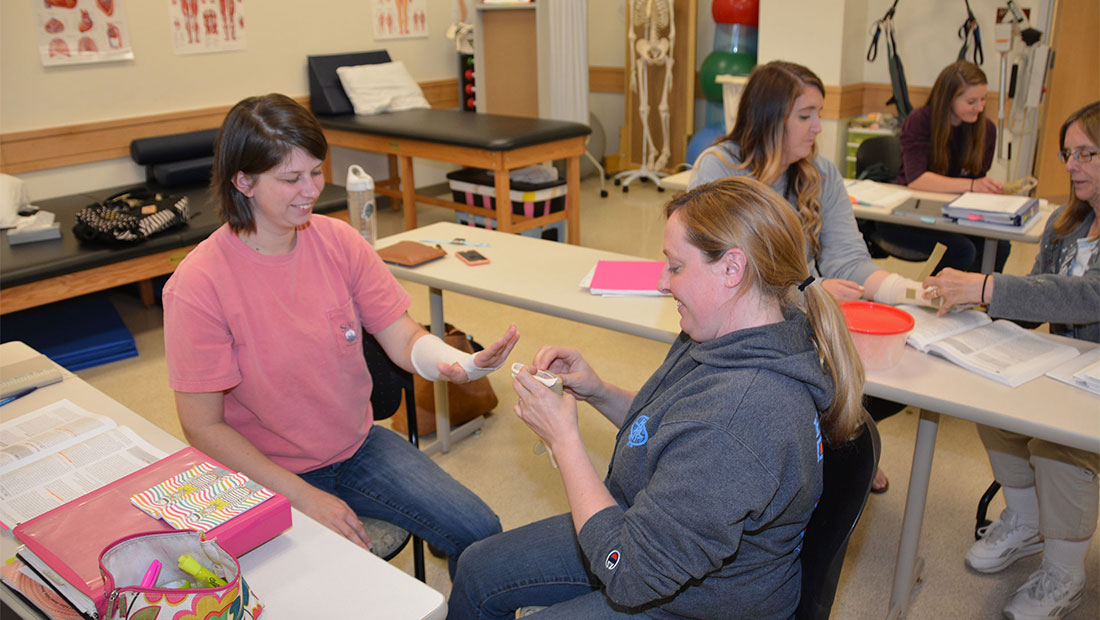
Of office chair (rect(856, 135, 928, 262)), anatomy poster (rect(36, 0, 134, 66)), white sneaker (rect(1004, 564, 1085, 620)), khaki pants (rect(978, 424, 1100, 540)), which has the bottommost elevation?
white sneaker (rect(1004, 564, 1085, 620))

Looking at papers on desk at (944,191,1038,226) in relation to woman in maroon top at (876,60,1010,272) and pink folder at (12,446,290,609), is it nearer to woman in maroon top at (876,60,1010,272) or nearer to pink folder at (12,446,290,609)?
woman in maroon top at (876,60,1010,272)

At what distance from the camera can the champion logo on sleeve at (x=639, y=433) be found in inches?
50.2

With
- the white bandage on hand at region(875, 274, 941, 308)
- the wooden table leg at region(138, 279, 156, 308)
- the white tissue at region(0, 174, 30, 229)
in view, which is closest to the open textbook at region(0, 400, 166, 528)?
the white bandage on hand at region(875, 274, 941, 308)

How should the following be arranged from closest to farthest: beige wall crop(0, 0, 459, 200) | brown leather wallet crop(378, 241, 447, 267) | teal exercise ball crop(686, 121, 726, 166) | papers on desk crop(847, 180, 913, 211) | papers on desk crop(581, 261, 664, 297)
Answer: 1. papers on desk crop(581, 261, 664, 297)
2. brown leather wallet crop(378, 241, 447, 267)
3. papers on desk crop(847, 180, 913, 211)
4. beige wall crop(0, 0, 459, 200)
5. teal exercise ball crop(686, 121, 726, 166)

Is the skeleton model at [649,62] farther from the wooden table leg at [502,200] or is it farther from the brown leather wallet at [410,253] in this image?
the brown leather wallet at [410,253]

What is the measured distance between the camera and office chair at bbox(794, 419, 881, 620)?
1.21 metres

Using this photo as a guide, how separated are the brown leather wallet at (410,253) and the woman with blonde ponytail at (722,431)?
49.9 inches

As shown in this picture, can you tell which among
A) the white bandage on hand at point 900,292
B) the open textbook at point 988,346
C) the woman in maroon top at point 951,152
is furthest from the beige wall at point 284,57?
the open textbook at point 988,346

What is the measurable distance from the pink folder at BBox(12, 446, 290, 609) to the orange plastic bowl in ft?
3.93

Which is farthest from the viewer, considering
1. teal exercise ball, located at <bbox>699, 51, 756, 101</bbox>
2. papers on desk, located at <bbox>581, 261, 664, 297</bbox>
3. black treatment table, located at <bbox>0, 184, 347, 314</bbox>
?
teal exercise ball, located at <bbox>699, 51, 756, 101</bbox>

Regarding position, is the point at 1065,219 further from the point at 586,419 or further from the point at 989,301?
the point at 586,419

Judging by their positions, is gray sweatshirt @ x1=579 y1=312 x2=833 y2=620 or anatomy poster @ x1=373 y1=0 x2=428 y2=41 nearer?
gray sweatshirt @ x1=579 y1=312 x2=833 y2=620

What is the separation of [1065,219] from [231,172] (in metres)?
2.00

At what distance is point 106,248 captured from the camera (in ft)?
11.8
